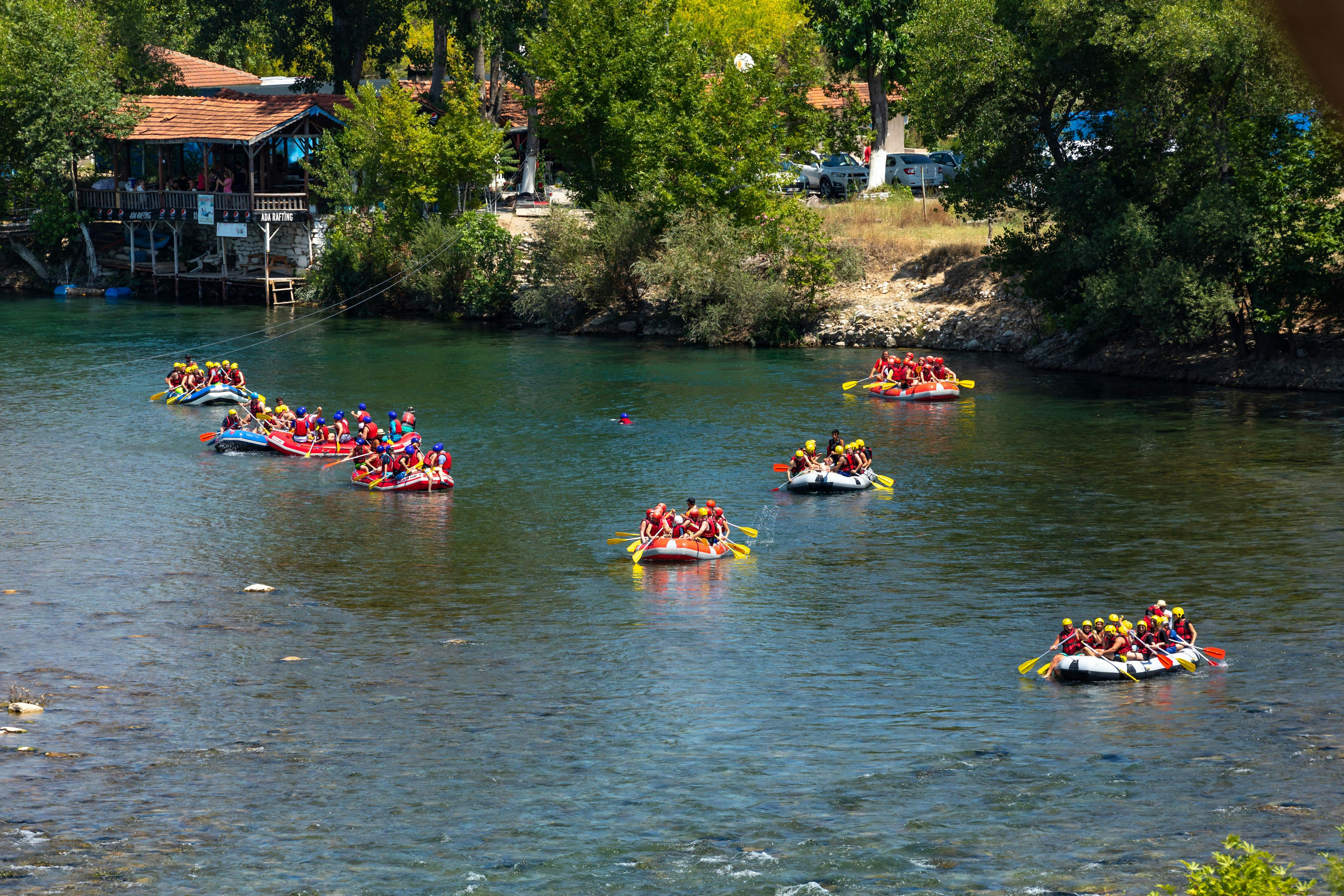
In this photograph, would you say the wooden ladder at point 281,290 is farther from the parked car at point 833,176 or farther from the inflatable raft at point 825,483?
the inflatable raft at point 825,483

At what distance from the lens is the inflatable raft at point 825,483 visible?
38781 mm

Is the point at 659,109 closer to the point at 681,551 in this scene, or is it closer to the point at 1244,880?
the point at 681,551

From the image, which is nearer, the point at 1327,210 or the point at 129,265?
the point at 1327,210

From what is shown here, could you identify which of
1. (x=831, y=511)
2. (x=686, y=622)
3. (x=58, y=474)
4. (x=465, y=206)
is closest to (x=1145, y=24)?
(x=831, y=511)

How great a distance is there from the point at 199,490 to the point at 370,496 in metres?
5.03

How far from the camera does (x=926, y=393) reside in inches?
2069

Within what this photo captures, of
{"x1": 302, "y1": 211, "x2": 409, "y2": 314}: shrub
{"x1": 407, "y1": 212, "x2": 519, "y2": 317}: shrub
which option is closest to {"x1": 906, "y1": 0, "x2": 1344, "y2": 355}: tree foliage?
{"x1": 407, "y1": 212, "x2": 519, "y2": 317}: shrub

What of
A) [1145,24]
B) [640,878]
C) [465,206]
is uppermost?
[1145,24]

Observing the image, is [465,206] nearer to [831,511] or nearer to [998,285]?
[998,285]

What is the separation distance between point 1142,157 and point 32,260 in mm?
70415

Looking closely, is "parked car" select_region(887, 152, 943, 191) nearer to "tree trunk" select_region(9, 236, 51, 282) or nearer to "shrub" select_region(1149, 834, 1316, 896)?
"tree trunk" select_region(9, 236, 51, 282)

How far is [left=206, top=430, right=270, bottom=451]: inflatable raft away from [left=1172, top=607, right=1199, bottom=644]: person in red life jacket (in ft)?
101

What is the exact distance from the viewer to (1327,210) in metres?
48.3

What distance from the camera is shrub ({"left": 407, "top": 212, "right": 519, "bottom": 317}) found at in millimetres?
73688
